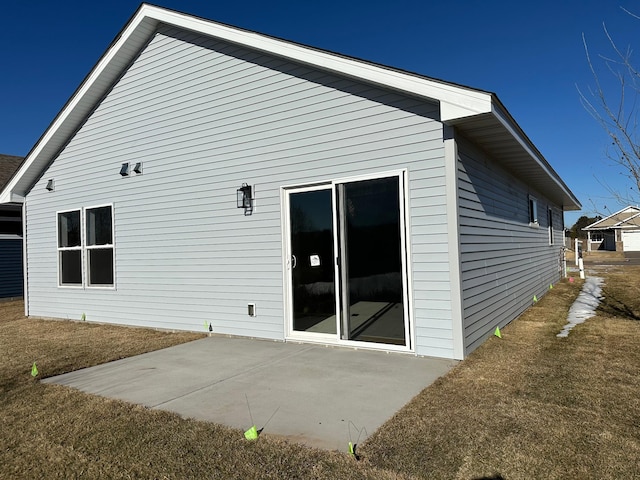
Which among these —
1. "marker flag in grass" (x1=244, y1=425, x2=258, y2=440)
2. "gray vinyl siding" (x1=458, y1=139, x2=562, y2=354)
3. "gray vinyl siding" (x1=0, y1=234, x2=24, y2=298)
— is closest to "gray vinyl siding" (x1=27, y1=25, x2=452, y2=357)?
"gray vinyl siding" (x1=458, y1=139, x2=562, y2=354)

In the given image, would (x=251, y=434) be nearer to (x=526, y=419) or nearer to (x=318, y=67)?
(x=526, y=419)

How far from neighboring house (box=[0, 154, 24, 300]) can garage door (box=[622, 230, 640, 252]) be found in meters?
42.0

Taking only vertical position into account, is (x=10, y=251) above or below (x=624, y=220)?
below

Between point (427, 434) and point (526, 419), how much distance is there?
78 centimetres

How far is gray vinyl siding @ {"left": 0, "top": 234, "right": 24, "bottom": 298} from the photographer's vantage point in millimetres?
13047

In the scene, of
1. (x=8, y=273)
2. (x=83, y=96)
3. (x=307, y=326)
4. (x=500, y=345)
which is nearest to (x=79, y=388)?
(x=307, y=326)

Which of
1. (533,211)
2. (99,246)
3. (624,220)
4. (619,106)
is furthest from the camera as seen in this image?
(533,211)

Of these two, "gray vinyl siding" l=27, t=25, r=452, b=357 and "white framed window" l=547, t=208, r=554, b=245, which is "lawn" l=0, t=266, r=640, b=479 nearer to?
"gray vinyl siding" l=27, t=25, r=452, b=357

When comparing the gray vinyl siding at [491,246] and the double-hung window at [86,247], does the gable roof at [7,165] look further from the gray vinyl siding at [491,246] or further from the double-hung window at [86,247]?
the gray vinyl siding at [491,246]

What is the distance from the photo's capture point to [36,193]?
31.1 ft

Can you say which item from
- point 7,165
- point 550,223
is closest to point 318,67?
point 550,223

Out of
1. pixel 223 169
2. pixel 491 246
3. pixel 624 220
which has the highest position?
pixel 223 169

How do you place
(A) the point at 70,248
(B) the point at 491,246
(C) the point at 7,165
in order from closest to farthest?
1. (B) the point at 491,246
2. (A) the point at 70,248
3. (C) the point at 7,165

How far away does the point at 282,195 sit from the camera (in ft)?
19.3
